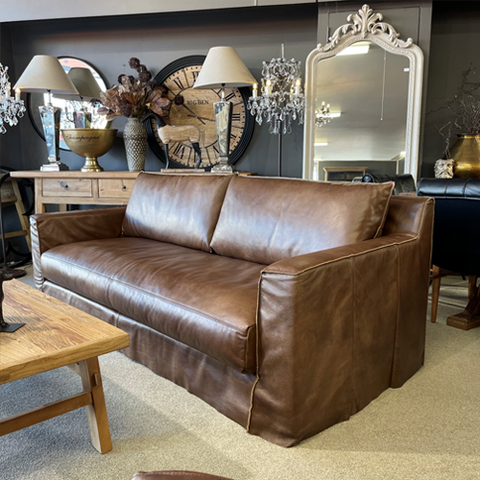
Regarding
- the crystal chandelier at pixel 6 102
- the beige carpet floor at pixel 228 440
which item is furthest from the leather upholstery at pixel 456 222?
the crystal chandelier at pixel 6 102

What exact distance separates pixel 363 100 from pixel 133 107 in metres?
1.86

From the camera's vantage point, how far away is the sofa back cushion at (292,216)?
179 centimetres

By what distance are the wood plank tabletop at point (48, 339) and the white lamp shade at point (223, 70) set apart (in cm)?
226

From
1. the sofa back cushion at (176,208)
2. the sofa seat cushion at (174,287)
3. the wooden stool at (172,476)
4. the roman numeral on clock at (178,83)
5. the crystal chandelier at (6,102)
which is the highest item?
the roman numeral on clock at (178,83)

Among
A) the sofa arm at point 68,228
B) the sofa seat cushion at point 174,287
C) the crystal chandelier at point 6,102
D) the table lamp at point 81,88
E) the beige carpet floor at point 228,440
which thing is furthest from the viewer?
the table lamp at point 81,88

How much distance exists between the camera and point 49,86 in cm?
363

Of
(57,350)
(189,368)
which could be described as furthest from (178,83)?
(57,350)

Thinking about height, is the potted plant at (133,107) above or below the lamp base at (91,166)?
above

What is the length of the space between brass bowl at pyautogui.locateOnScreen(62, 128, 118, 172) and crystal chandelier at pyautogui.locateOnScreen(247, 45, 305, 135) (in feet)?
4.02

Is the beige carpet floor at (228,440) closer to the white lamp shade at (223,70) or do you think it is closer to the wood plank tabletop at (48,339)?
the wood plank tabletop at (48,339)

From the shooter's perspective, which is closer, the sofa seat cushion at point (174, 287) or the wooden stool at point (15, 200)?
the sofa seat cushion at point (174, 287)

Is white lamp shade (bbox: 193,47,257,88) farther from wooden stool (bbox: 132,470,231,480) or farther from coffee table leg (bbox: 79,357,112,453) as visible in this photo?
wooden stool (bbox: 132,470,231,480)

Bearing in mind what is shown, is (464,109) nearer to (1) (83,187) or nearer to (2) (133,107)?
(2) (133,107)

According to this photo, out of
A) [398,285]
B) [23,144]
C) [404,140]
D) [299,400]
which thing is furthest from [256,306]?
[23,144]
